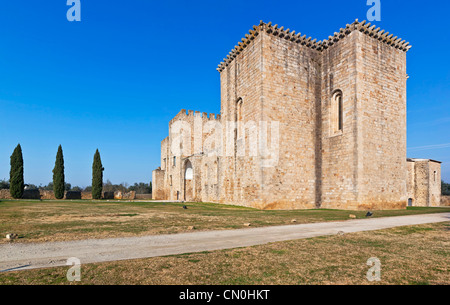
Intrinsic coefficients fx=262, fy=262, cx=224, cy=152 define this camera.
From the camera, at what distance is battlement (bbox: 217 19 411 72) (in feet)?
56.3

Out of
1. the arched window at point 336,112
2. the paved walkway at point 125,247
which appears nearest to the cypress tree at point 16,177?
the paved walkway at point 125,247

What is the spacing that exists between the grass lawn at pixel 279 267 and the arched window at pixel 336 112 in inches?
534

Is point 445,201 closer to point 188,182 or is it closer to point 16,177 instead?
point 188,182

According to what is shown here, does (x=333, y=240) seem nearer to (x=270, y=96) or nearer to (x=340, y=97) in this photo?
(x=270, y=96)

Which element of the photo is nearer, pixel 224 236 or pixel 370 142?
pixel 224 236

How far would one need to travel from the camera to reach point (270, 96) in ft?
56.9

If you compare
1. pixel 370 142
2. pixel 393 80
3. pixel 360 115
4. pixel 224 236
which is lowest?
pixel 224 236

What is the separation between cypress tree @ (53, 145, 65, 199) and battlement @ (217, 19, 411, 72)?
28.0m

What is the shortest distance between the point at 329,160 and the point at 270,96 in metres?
6.13

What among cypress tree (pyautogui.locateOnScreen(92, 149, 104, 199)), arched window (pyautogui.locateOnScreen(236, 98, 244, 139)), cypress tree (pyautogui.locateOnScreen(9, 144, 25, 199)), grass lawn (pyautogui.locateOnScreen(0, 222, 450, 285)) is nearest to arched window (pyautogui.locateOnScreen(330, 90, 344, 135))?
arched window (pyautogui.locateOnScreen(236, 98, 244, 139))

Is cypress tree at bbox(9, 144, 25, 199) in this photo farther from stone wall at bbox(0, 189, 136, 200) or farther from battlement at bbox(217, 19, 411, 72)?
battlement at bbox(217, 19, 411, 72)

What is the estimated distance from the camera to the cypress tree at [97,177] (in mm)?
35638

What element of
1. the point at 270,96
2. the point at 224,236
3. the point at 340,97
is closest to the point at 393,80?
the point at 340,97

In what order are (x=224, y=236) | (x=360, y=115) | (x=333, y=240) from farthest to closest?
(x=360, y=115) → (x=224, y=236) → (x=333, y=240)
